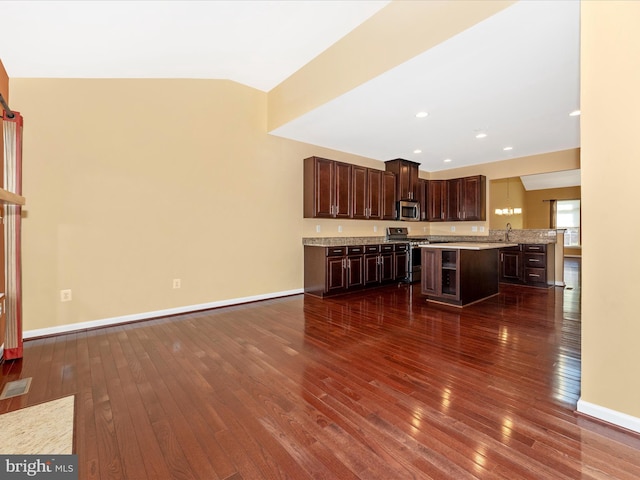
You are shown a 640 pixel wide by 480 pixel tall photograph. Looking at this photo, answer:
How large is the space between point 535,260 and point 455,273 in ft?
8.76

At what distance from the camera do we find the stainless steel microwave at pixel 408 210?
6531mm

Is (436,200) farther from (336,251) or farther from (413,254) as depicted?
(336,251)

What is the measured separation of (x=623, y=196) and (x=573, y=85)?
2.27 meters

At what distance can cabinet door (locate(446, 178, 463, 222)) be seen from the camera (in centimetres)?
709

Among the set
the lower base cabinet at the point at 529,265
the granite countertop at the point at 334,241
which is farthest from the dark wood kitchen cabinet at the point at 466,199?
the granite countertop at the point at 334,241

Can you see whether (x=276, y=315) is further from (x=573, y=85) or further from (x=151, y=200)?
(x=573, y=85)

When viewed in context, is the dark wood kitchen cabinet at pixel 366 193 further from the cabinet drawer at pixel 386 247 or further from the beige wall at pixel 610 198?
the beige wall at pixel 610 198

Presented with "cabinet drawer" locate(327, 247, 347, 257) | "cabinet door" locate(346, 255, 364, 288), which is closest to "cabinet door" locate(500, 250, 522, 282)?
"cabinet door" locate(346, 255, 364, 288)

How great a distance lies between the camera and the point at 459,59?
2693mm

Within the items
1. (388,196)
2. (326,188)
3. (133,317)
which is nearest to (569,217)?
(388,196)

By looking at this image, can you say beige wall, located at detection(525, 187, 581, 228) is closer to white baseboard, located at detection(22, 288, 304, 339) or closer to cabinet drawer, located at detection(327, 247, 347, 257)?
cabinet drawer, located at detection(327, 247, 347, 257)

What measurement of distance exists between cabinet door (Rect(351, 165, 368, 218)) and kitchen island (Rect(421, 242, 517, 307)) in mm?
1497

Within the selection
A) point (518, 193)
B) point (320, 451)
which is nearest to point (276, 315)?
point (320, 451)

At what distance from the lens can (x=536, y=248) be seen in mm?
5910
